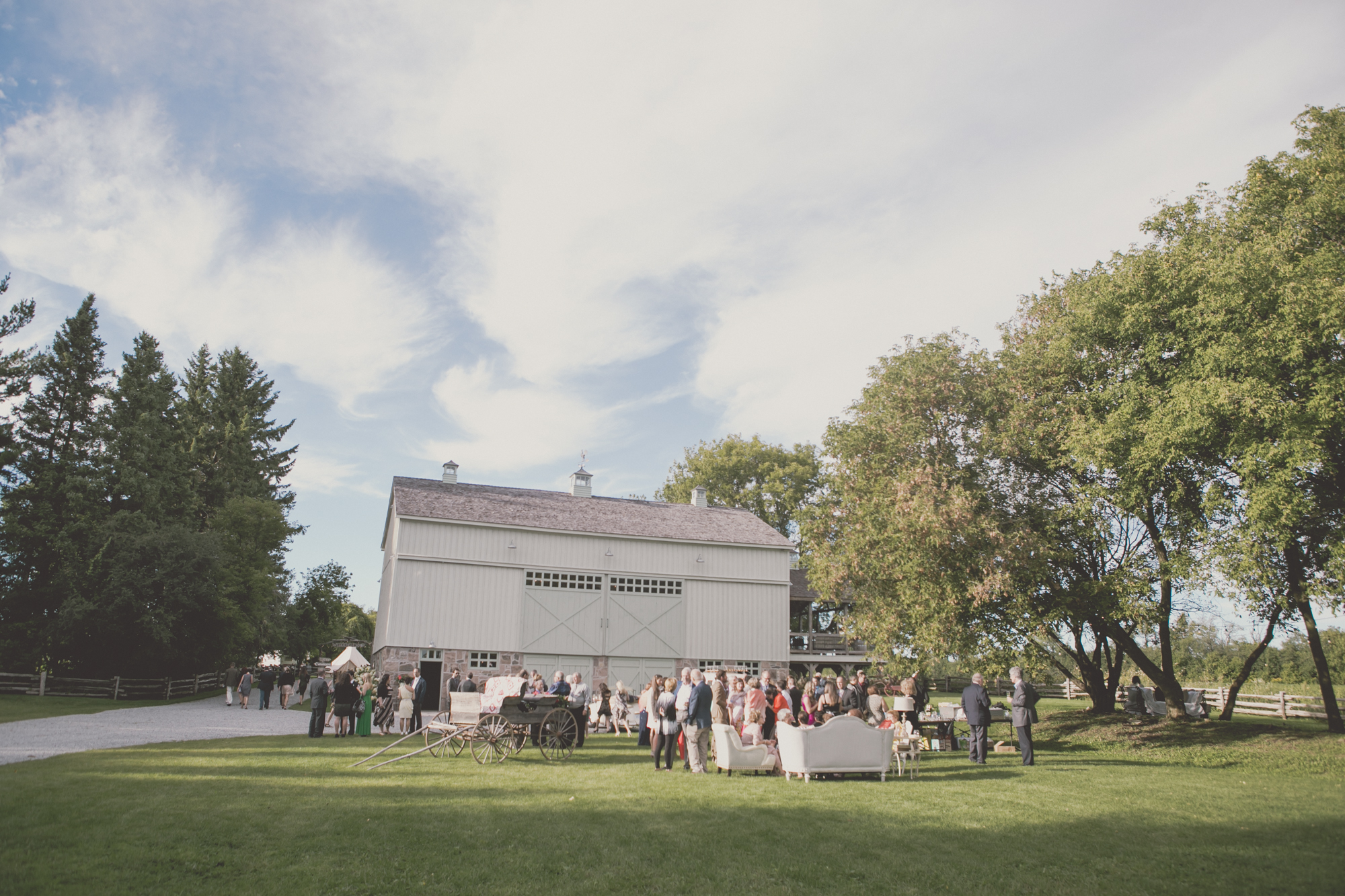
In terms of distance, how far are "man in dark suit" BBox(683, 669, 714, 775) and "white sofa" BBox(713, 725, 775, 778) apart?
7.8 inches

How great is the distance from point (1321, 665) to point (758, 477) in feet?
107

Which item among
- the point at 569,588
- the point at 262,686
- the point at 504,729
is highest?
the point at 569,588

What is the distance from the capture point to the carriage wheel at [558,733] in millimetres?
13117

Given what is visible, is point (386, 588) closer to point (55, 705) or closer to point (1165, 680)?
point (55, 705)

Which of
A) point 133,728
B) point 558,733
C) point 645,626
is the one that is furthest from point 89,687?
point 558,733

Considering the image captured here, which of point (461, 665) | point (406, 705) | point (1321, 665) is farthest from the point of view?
point (461, 665)

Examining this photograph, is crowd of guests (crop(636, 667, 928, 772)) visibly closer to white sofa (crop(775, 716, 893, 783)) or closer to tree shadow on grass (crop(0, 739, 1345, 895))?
white sofa (crop(775, 716, 893, 783))

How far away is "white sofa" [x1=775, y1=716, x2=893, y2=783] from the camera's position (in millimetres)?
11070

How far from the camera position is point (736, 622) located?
3030 centimetres

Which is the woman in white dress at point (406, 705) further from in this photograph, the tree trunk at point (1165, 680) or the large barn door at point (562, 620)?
the tree trunk at point (1165, 680)

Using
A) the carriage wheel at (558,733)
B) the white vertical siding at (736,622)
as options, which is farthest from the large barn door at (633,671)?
the carriage wheel at (558,733)

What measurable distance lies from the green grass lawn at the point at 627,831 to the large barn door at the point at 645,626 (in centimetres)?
1670

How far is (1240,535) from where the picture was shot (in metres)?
14.6

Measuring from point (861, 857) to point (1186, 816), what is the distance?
4.63m
